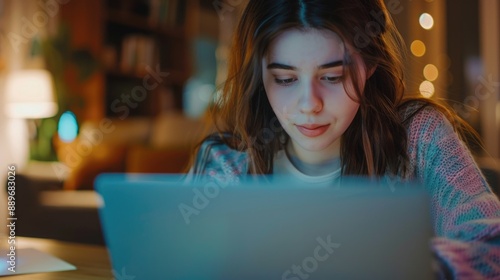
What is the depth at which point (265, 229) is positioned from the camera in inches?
24.4

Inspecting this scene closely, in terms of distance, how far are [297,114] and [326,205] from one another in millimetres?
465

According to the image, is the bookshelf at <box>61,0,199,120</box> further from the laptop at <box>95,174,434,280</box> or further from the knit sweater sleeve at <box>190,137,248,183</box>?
the laptop at <box>95,174,434,280</box>

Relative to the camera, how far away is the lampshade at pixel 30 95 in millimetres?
3502

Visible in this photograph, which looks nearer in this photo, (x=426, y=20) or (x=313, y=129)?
(x=313, y=129)

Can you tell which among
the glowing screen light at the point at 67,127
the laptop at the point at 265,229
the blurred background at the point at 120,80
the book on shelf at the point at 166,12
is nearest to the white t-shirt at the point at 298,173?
the laptop at the point at 265,229

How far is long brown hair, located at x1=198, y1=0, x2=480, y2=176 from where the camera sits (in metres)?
1.04

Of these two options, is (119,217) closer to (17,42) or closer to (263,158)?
(263,158)

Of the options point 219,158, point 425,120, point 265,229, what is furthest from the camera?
point 219,158

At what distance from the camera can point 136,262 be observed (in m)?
0.68

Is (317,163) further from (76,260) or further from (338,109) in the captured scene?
(76,260)

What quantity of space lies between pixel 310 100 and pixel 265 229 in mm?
439

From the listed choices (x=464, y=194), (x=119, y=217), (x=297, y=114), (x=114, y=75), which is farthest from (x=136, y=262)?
(x=114, y=75)

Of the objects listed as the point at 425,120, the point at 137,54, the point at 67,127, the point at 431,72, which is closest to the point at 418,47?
the point at 431,72

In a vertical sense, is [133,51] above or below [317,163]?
above
